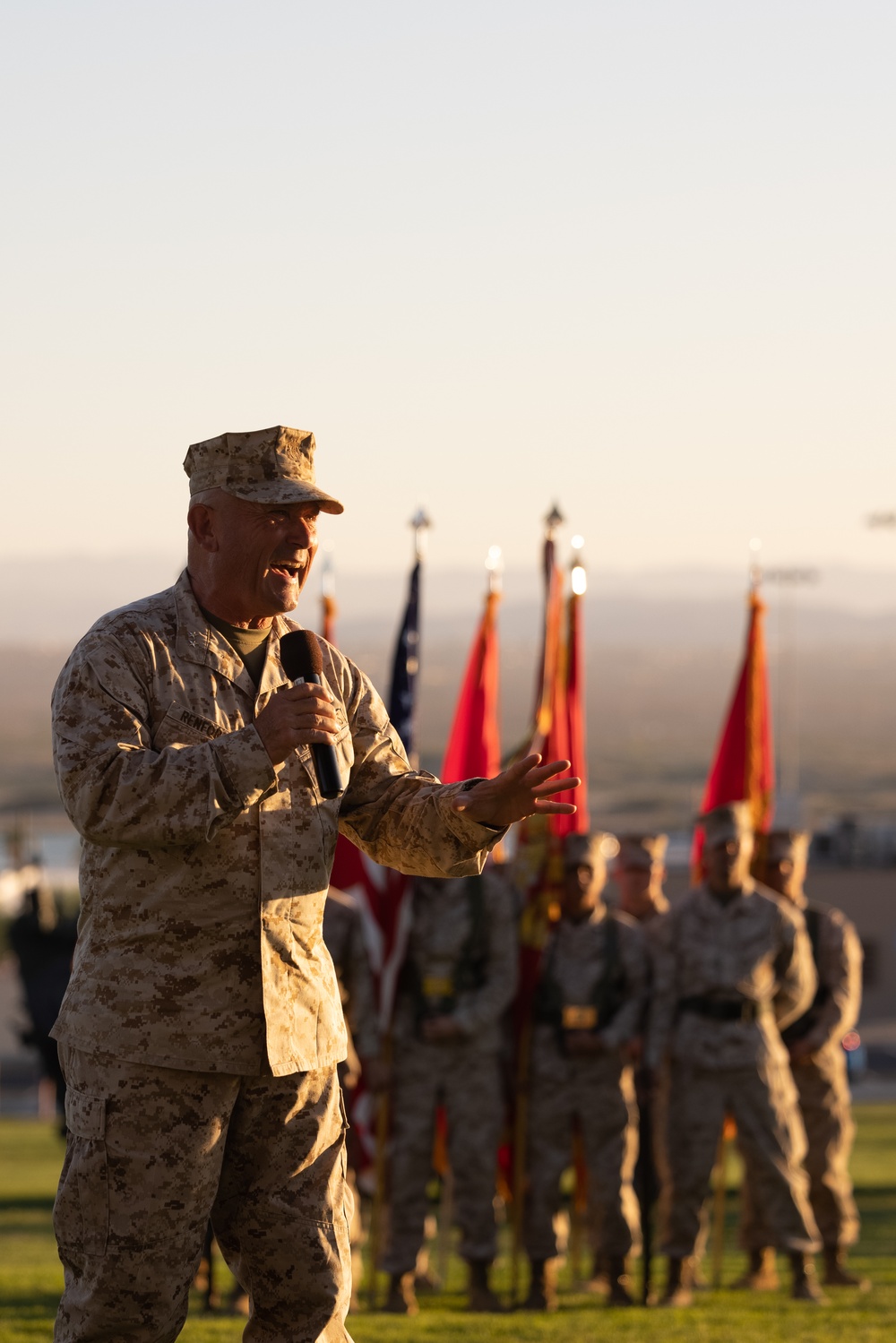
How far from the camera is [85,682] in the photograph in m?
3.89

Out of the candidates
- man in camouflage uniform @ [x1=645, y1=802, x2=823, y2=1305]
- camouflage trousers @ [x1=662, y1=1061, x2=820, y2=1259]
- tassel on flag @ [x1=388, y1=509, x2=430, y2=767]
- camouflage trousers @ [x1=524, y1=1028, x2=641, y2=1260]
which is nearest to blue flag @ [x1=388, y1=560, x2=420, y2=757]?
tassel on flag @ [x1=388, y1=509, x2=430, y2=767]

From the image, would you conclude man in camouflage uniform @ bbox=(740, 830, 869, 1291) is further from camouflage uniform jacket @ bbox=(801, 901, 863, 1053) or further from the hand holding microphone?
the hand holding microphone

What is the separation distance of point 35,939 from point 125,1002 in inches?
763

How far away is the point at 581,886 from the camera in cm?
980

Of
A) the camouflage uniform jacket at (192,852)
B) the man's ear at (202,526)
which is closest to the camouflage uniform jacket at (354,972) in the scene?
the camouflage uniform jacket at (192,852)

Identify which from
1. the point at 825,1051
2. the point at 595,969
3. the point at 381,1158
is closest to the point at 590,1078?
the point at 595,969

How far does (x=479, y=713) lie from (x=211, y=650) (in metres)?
6.65

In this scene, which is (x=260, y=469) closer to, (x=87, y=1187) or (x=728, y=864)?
(x=87, y=1187)

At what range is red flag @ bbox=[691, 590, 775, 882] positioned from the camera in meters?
11.3

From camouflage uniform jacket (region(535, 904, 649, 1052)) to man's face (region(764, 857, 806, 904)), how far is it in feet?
3.35

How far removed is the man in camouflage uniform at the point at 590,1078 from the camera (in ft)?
30.8

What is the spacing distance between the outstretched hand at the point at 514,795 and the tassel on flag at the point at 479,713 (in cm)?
644

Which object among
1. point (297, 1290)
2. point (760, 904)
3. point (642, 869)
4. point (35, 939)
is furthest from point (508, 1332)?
point (35, 939)

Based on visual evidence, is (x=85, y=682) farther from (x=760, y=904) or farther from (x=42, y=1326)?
(x=760, y=904)
